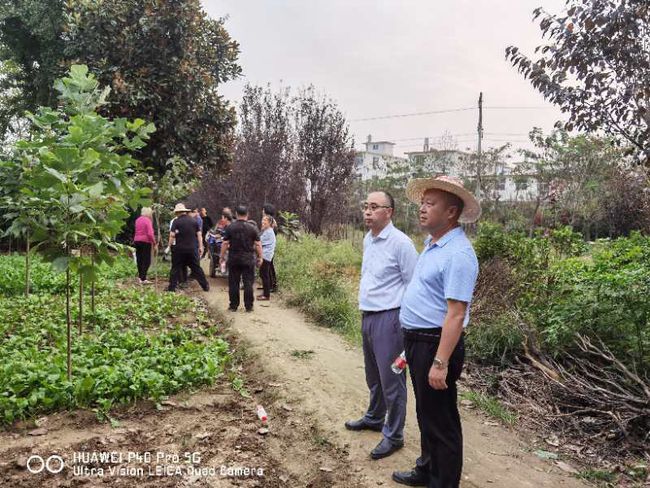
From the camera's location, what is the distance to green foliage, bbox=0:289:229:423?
4.41 meters

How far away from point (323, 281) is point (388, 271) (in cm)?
565

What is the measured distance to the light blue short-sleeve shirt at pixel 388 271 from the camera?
3.83m

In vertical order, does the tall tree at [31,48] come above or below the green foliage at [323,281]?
above

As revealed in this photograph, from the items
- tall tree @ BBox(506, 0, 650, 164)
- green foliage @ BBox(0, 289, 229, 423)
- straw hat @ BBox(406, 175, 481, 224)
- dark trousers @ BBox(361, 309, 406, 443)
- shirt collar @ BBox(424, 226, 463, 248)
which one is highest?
tall tree @ BBox(506, 0, 650, 164)

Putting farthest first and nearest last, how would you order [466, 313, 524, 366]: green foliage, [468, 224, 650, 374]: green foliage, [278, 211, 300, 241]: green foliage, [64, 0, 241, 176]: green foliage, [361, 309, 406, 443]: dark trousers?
[278, 211, 300, 241]: green foliage < [64, 0, 241, 176]: green foliage < [466, 313, 524, 366]: green foliage < [468, 224, 650, 374]: green foliage < [361, 309, 406, 443]: dark trousers

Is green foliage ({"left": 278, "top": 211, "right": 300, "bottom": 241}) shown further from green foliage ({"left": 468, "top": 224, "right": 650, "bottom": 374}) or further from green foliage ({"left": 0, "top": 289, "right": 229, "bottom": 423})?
green foliage ({"left": 468, "top": 224, "right": 650, "bottom": 374})

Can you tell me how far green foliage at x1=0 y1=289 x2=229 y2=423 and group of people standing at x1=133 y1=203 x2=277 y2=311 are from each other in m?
1.02

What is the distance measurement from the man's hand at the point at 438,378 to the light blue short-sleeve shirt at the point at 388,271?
0.95 m

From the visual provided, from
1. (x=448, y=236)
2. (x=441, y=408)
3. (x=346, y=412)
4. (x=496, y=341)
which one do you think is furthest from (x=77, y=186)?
(x=496, y=341)

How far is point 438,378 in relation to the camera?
2.88 meters

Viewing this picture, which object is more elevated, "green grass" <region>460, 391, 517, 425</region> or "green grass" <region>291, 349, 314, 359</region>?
"green grass" <region>291, 349, 314, 359</region>

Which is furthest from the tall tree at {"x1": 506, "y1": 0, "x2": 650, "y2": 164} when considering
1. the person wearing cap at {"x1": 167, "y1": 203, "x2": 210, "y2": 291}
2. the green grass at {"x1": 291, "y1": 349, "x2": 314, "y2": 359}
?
the person wearing cap at {"x1": 167, "y1": 203, "x2": 210, "y2": 291}

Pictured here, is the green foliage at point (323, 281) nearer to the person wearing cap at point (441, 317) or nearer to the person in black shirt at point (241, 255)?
the person in black shirt at point (241, 255)

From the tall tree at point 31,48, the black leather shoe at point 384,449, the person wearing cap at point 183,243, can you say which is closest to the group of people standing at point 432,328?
the black leather shoe at point 384,449
